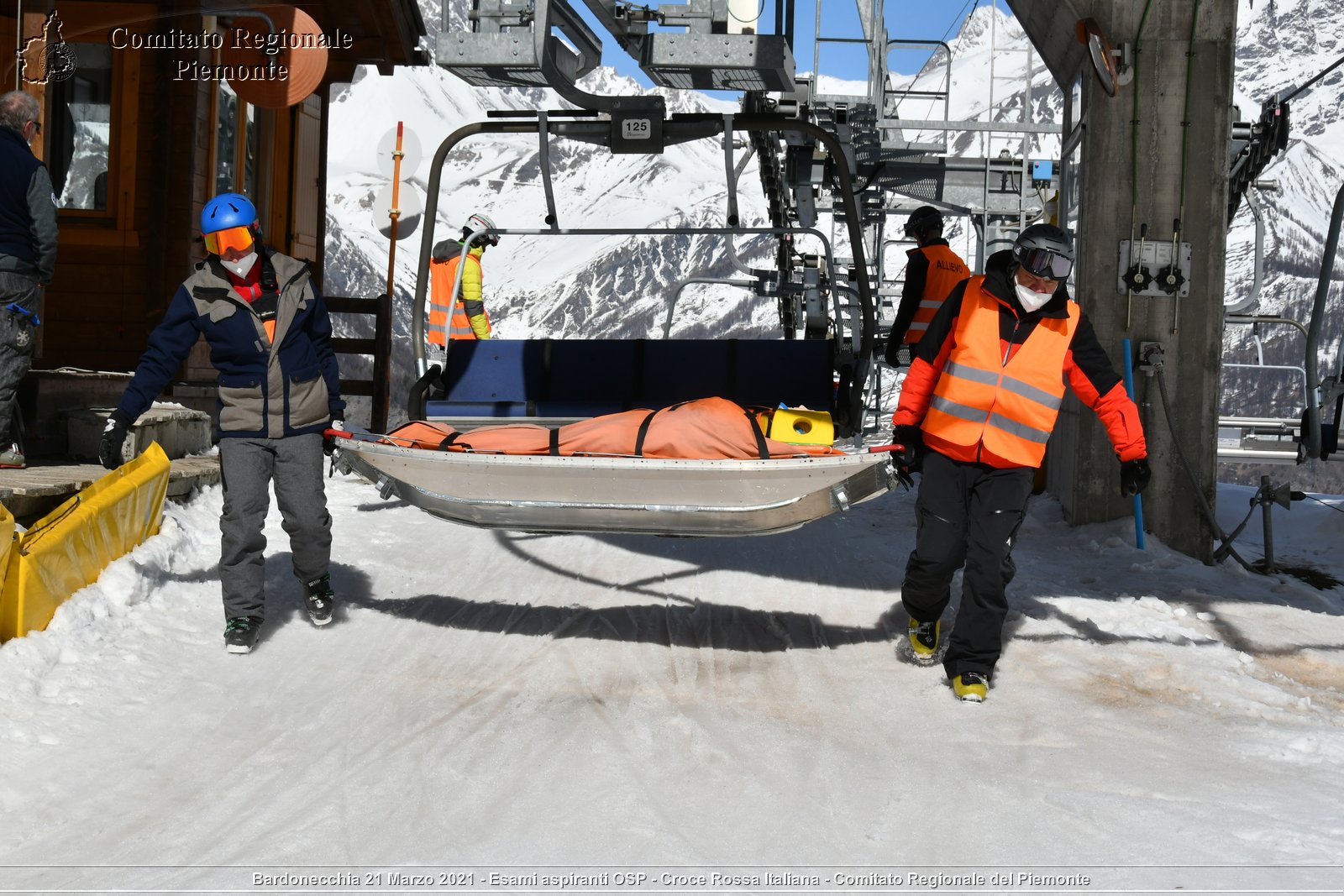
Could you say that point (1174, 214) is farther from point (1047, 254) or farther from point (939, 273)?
point (1047, 254)

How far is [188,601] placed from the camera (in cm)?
556

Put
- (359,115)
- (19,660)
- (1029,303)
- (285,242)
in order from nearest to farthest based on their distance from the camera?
(19,660)
(1029,303)
(285,242)
(359,115)

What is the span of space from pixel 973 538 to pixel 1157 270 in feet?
12.5

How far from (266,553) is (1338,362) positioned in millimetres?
5200

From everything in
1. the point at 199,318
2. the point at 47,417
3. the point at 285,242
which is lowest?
the point at 47,417

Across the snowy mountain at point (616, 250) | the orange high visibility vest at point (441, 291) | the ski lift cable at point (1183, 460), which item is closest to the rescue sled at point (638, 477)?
the ski lift cable at point (1183, 460)

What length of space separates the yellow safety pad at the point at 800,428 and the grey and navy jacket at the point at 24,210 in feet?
11.3

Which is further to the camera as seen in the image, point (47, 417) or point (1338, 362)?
point (47, 417)

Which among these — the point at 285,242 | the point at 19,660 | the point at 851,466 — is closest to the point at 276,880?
the point at 19,660

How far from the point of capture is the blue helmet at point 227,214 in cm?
481

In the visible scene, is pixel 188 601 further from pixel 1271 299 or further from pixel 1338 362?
pixel 1271 299

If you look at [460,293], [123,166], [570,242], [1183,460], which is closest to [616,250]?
[570,242]

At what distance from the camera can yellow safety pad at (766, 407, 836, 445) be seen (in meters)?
5.29

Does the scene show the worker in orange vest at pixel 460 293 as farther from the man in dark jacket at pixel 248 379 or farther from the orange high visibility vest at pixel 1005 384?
the orange high visibility vest at pixel 1005 384
